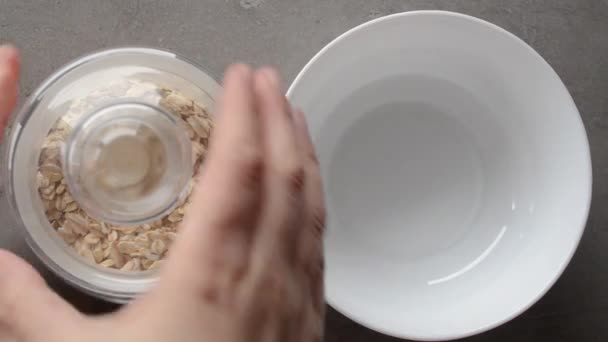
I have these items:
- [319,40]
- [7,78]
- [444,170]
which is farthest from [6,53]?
[444,170]

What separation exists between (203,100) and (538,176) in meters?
0.31

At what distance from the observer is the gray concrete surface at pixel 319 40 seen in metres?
0.56

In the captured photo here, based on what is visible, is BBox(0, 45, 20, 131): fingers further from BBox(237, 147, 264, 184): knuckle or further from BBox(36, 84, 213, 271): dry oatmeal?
BBox(237, 147, 264, 184): knuckle

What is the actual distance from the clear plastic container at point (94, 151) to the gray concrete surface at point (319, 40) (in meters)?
0.05

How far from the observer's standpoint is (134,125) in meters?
0.50

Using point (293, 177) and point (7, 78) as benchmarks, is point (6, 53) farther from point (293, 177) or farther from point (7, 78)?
point (293, 177)

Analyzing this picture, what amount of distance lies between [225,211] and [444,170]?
1.23 feet

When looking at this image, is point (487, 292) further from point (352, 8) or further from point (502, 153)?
point (352, 8)

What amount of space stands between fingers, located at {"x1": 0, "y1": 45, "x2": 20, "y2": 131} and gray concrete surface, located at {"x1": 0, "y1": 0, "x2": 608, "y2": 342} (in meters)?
0.09

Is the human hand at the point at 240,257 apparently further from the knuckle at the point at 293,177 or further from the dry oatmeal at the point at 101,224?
the dry oatmeal at the point at 101,224

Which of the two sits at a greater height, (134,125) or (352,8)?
(352,8)

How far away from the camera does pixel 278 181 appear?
0.28m

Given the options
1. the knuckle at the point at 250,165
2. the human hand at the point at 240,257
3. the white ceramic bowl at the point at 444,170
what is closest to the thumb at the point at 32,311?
the human hand at the point at 240,257

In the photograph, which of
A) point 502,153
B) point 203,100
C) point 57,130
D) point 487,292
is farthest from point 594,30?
point 57,130
